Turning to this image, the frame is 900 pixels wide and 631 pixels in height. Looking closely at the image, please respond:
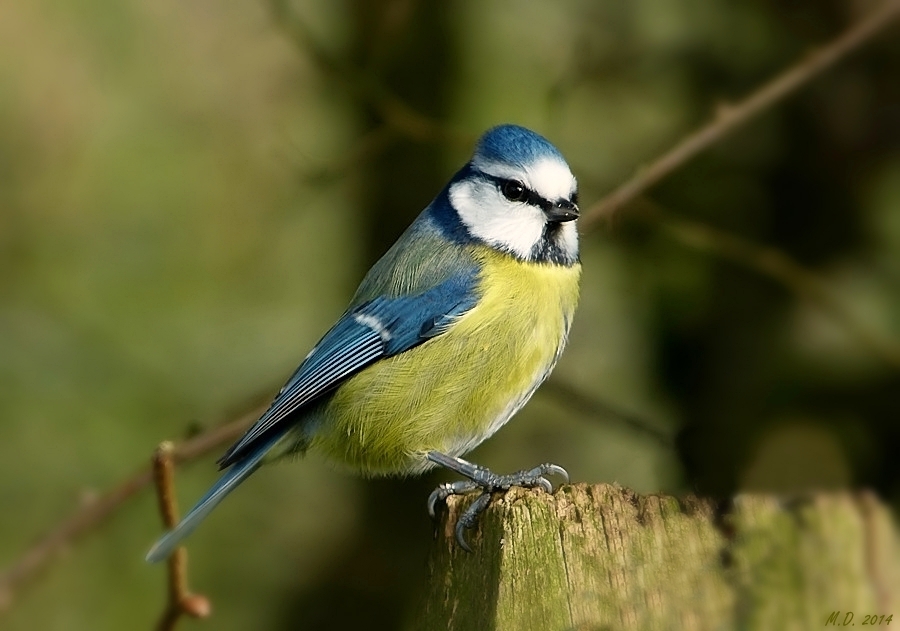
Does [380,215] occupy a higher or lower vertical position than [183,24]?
lower

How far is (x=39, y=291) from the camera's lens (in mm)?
5305

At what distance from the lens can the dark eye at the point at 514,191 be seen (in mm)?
3102

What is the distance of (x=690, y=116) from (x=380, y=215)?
1.28 m

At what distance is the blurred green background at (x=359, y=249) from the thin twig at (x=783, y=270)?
2 centimetres

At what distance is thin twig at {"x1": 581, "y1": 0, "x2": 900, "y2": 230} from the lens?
3.45 meters

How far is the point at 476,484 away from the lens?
2.69 m

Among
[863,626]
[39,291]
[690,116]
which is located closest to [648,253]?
[690,116]

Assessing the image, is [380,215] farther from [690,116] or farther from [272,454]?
[272,454]

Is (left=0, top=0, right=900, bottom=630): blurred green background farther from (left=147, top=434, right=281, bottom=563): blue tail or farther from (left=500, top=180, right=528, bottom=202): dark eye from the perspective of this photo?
(left=500, top=180, right=528, bottom=202): dark eye

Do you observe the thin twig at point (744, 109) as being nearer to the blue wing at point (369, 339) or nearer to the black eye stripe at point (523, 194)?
the black eye stripe at point (523, 194)

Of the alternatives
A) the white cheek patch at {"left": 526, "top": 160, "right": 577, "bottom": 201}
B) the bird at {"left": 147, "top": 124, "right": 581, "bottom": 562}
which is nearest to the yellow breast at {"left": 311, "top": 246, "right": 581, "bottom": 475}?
the bird at {"left": 147, "top": 124, "right": 581, "bottom": 562}

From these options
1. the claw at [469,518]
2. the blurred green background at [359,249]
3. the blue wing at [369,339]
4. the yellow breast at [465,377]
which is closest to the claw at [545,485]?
the claw at [469,518]

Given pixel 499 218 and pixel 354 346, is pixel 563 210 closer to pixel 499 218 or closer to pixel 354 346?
pixel 499 218

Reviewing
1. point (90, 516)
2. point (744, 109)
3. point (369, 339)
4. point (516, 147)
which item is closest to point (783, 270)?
point (744, 109)
